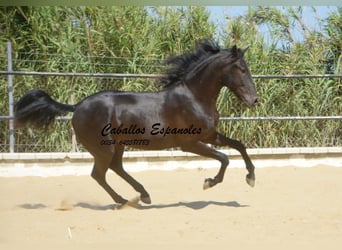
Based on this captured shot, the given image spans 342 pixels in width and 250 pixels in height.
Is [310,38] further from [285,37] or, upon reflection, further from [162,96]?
[162,96]

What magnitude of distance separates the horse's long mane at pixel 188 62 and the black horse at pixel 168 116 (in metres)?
0.01

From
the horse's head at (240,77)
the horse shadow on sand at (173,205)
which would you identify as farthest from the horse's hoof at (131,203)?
the horse's head at (240,77)

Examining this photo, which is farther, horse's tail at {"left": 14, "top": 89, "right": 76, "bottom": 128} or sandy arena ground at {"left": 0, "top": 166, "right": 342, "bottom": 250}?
horse's tail at {"left": 14, "top": 89, "right": 76, "bottom": 128}

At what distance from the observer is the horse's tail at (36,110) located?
7.29m

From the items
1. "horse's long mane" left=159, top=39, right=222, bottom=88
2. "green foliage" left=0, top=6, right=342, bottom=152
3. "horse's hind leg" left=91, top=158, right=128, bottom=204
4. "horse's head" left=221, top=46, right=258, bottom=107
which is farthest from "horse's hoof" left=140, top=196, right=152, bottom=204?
"green foliage" left=0, top=6, right=342, bottom=152

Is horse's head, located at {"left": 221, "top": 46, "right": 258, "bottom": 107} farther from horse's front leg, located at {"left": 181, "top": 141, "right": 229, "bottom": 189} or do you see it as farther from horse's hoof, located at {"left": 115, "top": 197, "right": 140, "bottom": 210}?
horse's hoof, located at {"left": 115, "top": 197, "right": 140, "bottom": 210}

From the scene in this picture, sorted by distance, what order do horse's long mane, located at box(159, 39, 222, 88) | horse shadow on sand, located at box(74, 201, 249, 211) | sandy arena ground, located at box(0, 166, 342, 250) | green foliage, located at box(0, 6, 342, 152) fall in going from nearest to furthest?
sandy arena ground, located at box(0, 166, 342, 250) < horse shadow on sand, located at box(74, 201, 249, 211) < horse's long mane, located at box(159, 39, 222, 88) < green foliage, located at box(0, 6, 342, 152)

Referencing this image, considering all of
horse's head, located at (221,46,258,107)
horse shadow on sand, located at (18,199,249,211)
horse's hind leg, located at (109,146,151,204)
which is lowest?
horse shadow on sand, located at (18,199,249,211)

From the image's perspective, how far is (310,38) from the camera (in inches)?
416

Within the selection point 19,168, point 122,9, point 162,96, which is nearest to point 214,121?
point 162,96

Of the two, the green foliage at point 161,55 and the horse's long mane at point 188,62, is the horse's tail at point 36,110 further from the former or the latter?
the green foliage at point 161,55

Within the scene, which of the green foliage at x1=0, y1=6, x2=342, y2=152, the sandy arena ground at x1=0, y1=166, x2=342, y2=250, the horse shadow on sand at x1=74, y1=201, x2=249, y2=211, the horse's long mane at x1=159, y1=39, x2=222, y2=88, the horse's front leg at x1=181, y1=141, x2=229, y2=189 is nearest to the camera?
the sandy arena ground at x1=0, y1=166, x2=342, y2=250

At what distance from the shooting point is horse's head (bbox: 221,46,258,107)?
7.01 meters

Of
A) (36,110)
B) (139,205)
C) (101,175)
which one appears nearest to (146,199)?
(139,205)
